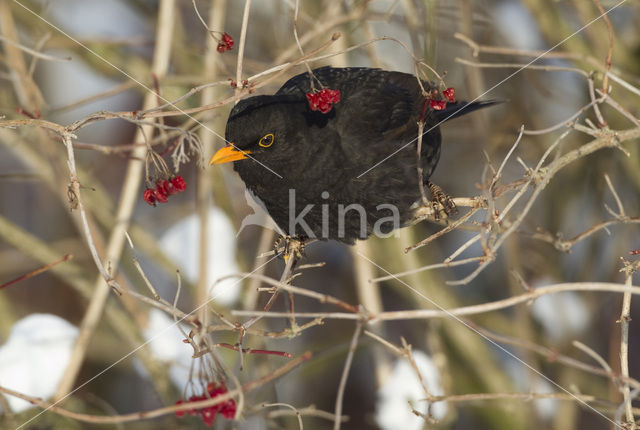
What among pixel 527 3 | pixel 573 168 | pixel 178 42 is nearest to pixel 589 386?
pixel 573 168

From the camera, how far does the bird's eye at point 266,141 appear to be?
7.13 ft

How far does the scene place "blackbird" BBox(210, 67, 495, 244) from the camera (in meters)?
2.22

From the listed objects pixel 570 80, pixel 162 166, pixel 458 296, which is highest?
pixel 570 80

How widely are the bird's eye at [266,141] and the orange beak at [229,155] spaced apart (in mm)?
60

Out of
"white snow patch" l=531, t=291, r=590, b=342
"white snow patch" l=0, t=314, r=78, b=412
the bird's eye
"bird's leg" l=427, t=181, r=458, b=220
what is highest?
"white snow patch" l=531, t=291, r=590, b=342

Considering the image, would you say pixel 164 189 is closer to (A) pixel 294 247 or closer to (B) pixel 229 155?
(B) pixel 229 155

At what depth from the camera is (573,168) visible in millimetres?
3986

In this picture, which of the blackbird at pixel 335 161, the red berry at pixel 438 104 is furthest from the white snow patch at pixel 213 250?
the red berry at pixel 438 104

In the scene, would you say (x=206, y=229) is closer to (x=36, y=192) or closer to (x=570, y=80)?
(x=570, y=80)

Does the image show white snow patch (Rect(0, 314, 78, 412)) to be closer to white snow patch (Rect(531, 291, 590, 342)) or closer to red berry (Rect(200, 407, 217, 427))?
red berry (Rect(200, 407, 217, 427))

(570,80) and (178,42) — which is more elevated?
(570,80)

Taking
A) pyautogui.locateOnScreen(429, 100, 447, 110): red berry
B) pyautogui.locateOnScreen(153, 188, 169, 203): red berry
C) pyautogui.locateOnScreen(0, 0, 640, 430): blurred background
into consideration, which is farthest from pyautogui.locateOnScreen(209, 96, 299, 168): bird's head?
pyautogui.locateOnScreen(429, 100, 447, 110): red berry

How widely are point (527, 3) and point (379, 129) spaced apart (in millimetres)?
1356

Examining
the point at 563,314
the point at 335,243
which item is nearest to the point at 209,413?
the point at 335,243
